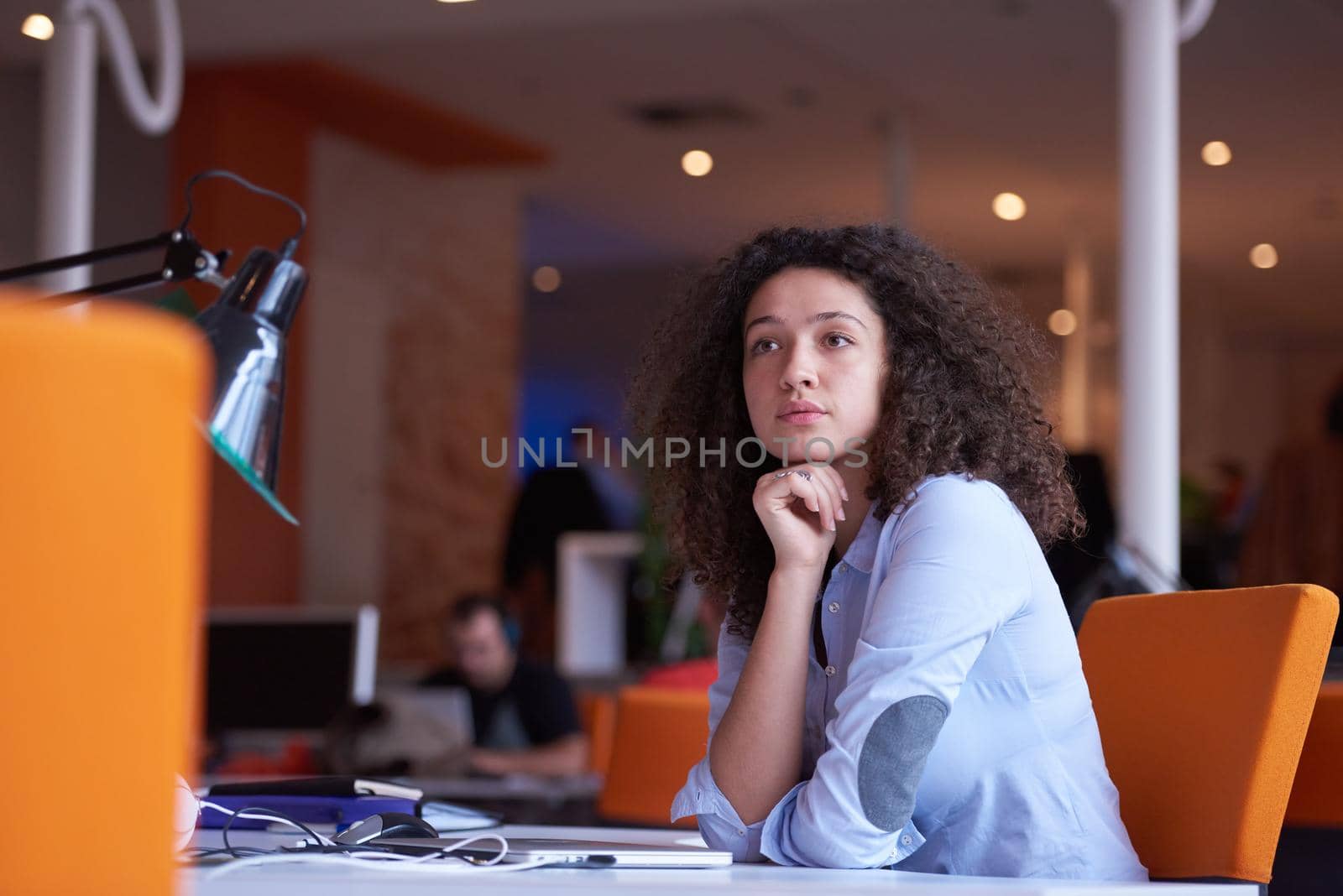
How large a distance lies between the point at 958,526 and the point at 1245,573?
497 centimetres

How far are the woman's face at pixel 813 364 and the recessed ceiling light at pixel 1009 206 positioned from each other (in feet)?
25.7

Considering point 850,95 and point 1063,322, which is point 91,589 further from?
point 1063,322

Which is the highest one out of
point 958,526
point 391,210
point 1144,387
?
point 391,210

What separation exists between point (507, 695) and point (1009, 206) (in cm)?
563

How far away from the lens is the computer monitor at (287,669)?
412 centimetres

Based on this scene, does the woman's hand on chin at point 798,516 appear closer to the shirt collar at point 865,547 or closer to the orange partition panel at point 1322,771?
the shirt collar at point 865,547

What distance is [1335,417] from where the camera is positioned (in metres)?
4.81

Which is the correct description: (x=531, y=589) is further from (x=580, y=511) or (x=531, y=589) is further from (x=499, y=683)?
(x=499, y=683)

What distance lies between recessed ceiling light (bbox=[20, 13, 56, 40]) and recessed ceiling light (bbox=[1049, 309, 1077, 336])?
7.61 m

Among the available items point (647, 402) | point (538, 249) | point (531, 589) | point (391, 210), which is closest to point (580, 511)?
point (531, 589)

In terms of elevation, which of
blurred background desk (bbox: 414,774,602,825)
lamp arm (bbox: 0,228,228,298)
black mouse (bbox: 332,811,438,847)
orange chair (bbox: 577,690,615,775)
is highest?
lamp arm (bbox: 0,228,228,298)

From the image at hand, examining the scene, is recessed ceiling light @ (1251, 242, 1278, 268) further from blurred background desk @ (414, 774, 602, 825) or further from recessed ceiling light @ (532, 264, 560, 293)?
blurred background desk @ (414, 774, 602, 825)

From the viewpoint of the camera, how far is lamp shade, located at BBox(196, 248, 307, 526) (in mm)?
1307

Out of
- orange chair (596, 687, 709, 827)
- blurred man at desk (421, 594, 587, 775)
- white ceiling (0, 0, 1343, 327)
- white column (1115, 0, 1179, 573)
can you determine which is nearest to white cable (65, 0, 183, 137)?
white ceiling (0, 0, 1343, 327)
